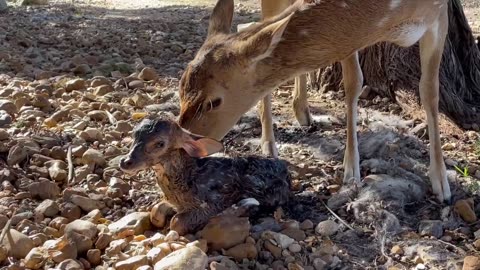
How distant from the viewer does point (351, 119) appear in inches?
188

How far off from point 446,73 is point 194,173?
128 inches

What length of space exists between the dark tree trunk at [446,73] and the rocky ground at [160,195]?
6.4 inches

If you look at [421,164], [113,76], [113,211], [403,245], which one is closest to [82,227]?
[113,211]

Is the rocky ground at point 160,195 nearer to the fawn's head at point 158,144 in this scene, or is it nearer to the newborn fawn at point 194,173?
the newborn fawn at point 194,173

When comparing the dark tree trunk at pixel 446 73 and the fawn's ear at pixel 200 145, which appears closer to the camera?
the fawn's ear at pixel 200 145

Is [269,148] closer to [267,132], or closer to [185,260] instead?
[267,132]

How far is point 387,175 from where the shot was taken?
4574 mm

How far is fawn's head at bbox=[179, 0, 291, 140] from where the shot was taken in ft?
13.6

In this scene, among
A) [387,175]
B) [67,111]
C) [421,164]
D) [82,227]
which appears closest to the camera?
[82,227]

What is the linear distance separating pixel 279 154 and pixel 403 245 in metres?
1.51

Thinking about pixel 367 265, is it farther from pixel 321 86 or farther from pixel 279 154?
pixel 321 86

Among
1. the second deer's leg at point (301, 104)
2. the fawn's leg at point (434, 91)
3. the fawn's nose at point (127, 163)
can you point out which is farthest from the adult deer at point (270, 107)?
the fawn's nose at point (127, 163)

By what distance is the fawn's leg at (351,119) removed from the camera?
461 cm

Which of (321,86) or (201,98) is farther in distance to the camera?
(321,86)
